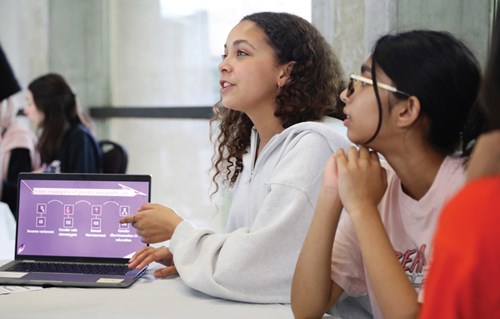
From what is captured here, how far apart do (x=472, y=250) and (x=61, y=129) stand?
12.5 ft

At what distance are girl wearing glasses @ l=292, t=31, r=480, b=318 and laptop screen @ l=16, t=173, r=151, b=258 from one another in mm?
551

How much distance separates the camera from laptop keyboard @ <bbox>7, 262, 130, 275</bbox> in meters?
1.74

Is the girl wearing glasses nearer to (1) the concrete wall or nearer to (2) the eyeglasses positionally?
(2) the eyeglasses

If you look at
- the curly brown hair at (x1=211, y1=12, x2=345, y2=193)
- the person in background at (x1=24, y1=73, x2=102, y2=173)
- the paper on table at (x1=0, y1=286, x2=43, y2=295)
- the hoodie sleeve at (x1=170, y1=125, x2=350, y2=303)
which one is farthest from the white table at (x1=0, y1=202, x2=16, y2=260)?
the person in background at (x1=24, y1=73, x2=102, y2=173)

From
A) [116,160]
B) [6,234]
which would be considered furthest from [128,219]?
[116,160]

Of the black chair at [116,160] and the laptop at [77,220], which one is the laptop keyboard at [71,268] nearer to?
the laptop at [77,220]

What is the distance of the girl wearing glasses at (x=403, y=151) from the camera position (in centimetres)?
137

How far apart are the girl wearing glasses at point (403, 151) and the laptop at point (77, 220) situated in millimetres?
552

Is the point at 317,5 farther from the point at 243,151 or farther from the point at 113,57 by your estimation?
the point at 113,57

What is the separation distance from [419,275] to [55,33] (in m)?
5.28

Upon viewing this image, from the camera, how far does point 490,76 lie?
72 centimetres

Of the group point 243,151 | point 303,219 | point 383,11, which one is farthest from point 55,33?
point 303,219

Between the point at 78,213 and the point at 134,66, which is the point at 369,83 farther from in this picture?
the point at 134,66

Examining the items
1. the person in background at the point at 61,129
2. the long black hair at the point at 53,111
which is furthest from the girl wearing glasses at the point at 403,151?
the long black hair at the point at 53,111
